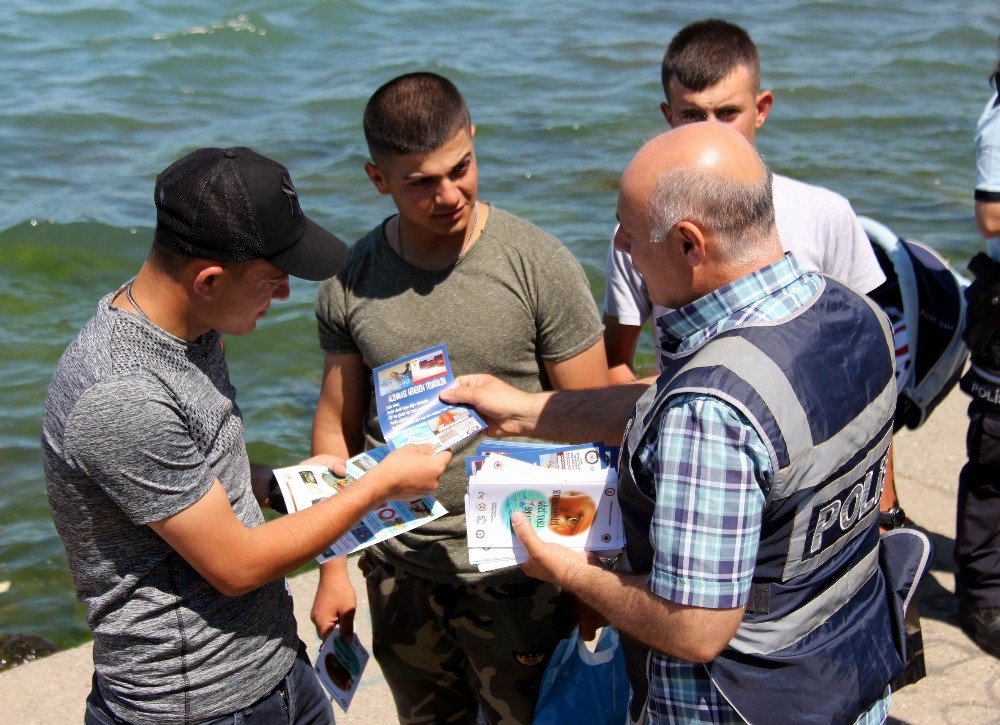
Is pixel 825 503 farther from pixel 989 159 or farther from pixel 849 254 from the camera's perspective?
pixel 989 159

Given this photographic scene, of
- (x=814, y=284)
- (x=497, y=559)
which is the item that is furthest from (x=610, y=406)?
(x=814, y=284)

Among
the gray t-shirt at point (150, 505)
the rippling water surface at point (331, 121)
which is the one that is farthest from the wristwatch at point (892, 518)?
the rippling water surface at point (331, 121)

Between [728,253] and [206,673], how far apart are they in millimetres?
1582

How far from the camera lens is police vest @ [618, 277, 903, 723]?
7.18 ft

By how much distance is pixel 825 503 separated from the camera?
231cm

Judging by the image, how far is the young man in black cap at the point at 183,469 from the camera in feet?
7.93

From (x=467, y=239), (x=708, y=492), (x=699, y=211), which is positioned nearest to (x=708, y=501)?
(x=708, y=492)

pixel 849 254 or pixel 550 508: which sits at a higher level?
pixel 849 254

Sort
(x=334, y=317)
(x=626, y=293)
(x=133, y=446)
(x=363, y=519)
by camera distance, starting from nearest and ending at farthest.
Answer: (x=133, y=446) < (x=363, y=519) < (x=334, y=317) < (x=626, y=293)

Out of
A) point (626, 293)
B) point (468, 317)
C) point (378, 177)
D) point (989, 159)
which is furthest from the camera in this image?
point (989, 159)

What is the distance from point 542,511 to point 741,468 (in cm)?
71

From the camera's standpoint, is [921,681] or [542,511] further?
[921,681]

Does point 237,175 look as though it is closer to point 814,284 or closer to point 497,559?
point 497,559

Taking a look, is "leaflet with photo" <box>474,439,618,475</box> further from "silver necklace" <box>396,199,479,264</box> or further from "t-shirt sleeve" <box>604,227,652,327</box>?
"t-shirt sleeve" <box>604,227,652,327</box>
